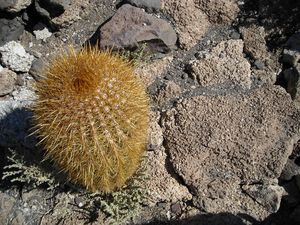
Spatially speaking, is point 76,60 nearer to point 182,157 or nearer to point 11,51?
point 182,157

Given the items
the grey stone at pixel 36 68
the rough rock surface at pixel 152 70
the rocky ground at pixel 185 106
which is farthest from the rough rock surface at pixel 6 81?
the rough rock surface at pixel 152 70

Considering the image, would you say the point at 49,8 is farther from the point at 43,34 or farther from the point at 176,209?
the point at 176,209

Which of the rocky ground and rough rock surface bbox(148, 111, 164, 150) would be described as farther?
rough rock surface bbox(148, 111, 164, 150)

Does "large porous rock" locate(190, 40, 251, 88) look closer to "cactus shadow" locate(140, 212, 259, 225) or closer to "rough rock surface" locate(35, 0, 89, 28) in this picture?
"cactus shadow" locate(140, 212, 259, 225)

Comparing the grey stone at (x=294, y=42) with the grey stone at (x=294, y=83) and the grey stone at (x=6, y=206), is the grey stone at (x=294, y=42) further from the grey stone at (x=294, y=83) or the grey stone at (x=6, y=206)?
the grey stone at (x=6, y=206)

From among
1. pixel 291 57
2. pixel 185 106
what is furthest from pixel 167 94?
pixel 291 57

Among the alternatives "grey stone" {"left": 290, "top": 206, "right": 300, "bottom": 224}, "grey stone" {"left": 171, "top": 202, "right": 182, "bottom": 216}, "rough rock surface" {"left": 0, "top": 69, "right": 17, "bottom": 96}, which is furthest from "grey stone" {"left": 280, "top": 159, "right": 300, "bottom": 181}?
"rough rock surface" {"left": 0, "top": 69, "right": 17, "bottom": 96}

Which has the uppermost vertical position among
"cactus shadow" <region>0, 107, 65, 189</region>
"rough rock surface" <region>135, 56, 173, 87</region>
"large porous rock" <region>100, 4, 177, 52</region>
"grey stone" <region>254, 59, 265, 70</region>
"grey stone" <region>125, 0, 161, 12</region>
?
"grey stone" <region>254, 59, 265, 70</region>
